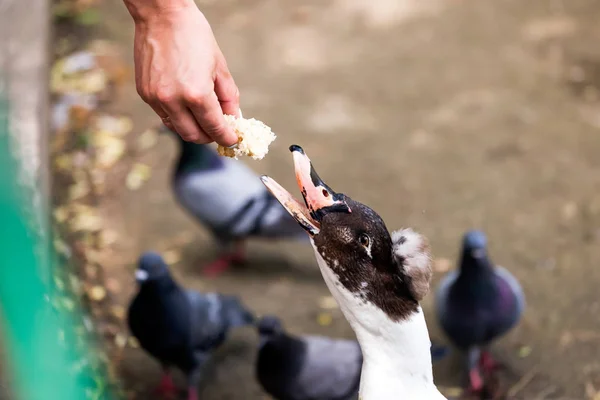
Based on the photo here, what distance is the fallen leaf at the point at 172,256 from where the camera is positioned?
17.5 feet

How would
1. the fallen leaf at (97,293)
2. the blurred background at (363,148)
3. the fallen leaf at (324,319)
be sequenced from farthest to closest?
the fallen leaf at (97,293) → the fallen leaf at (324,319) → the blurred background at (363,148)

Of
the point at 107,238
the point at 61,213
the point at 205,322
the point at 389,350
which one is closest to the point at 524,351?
the point at 205,322

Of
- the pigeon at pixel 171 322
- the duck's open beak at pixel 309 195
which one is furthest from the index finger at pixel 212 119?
the pigeon at pixel 171 322

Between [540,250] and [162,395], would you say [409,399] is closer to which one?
[162,395]

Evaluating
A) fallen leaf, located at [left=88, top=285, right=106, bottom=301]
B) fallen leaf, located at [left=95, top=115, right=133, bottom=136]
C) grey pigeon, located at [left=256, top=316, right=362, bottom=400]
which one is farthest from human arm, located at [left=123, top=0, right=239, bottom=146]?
fallen leaf, located at [left=95, top=115, right=133, bottom=136]

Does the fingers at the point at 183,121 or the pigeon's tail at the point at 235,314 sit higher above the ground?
the fingers at the point at 183,121

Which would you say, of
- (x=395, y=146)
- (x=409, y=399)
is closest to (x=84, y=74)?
(x=395, y=146)

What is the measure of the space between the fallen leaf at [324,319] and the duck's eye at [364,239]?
2.49 metres

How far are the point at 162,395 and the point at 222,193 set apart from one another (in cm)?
129

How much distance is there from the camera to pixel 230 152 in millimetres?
2533

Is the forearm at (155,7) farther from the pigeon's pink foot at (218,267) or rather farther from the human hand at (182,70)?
the pigeon's pink foot at (218,267)

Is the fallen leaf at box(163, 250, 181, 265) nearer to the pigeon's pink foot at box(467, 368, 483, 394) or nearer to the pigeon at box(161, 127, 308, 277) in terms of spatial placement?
the pigeon at box(161, 127, 308, 277)

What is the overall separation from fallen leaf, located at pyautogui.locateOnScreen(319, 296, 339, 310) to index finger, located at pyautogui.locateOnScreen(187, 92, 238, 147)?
265 cm

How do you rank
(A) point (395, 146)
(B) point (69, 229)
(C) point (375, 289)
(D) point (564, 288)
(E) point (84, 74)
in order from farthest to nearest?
1. (E) point (84, 74)
2. (A) point (395, 146)
3. (B) point (69, 229)
4. (D) point (564, 288)
5. (C) point (375, 289)
